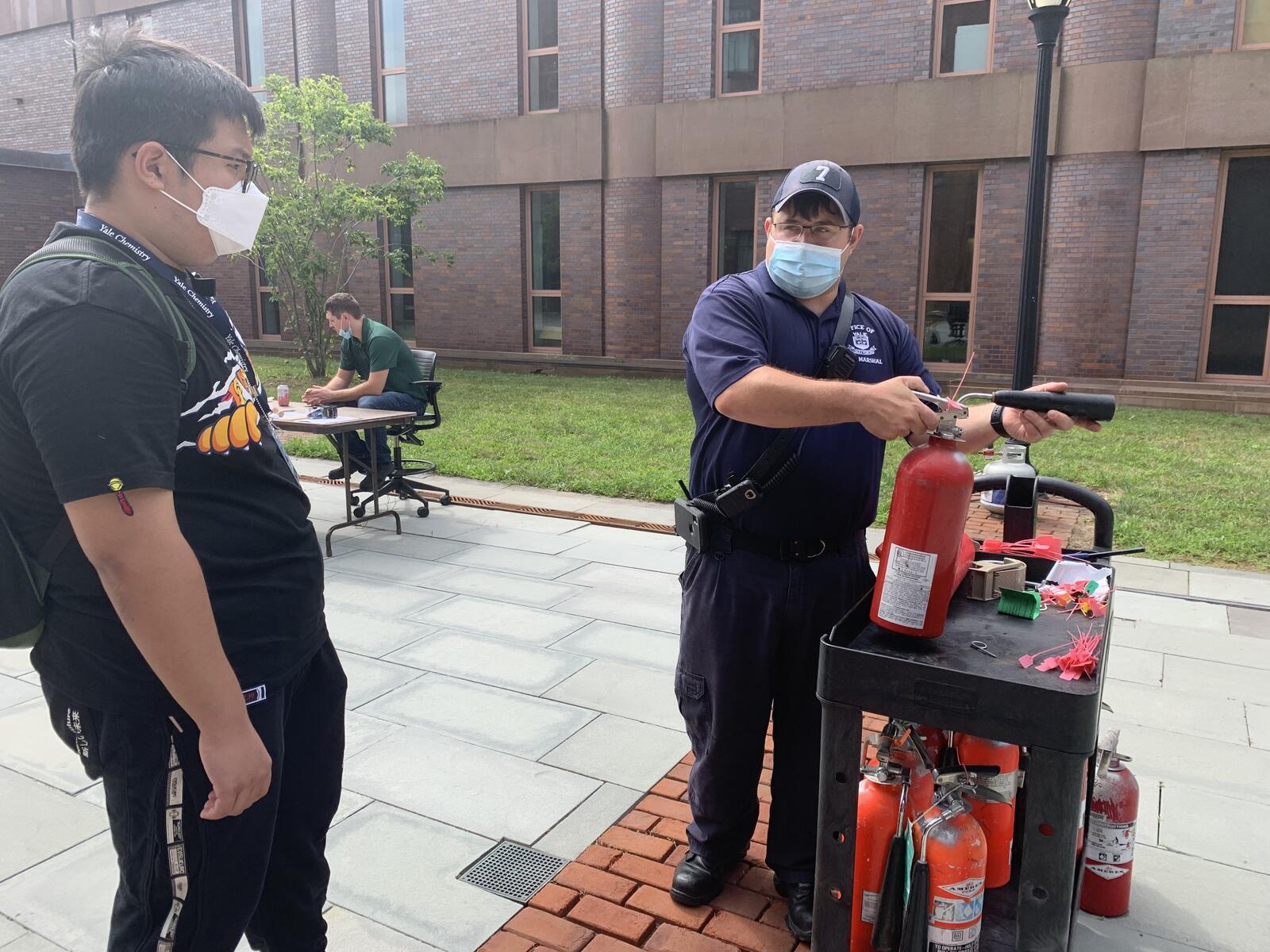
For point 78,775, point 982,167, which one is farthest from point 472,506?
point 982,167

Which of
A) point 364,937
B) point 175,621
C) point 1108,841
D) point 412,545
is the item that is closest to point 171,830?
point 175,621

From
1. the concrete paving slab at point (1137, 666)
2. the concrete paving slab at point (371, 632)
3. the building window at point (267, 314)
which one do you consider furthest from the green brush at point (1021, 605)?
the building window at point (267, 314)

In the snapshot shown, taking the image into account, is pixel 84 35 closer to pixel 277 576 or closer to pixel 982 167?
pixel 277 576

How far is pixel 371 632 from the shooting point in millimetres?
4930

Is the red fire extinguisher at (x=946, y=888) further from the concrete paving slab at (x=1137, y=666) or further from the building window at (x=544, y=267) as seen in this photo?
the building window at (x=544, y=267)

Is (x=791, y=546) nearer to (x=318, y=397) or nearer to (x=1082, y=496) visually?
(x=1082, y=496)

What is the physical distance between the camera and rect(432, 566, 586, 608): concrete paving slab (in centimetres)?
548

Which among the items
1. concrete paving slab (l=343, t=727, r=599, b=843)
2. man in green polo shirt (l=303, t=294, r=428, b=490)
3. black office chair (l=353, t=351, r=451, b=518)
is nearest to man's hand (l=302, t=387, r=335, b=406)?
man in green polo shirt (l=303, t=294, r=428, b=490)

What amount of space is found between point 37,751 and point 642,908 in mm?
2543

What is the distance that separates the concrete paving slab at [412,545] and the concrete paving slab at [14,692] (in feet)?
8.30

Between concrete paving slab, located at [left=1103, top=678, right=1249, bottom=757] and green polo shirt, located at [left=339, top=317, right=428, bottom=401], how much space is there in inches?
227

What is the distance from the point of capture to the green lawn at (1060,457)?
6.95m

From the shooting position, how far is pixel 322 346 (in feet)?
53.4

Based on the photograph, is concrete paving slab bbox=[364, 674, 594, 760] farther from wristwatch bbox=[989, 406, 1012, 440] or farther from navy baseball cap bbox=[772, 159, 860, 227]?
navy baseball cap bbox=[772, 159, 860, 227]
